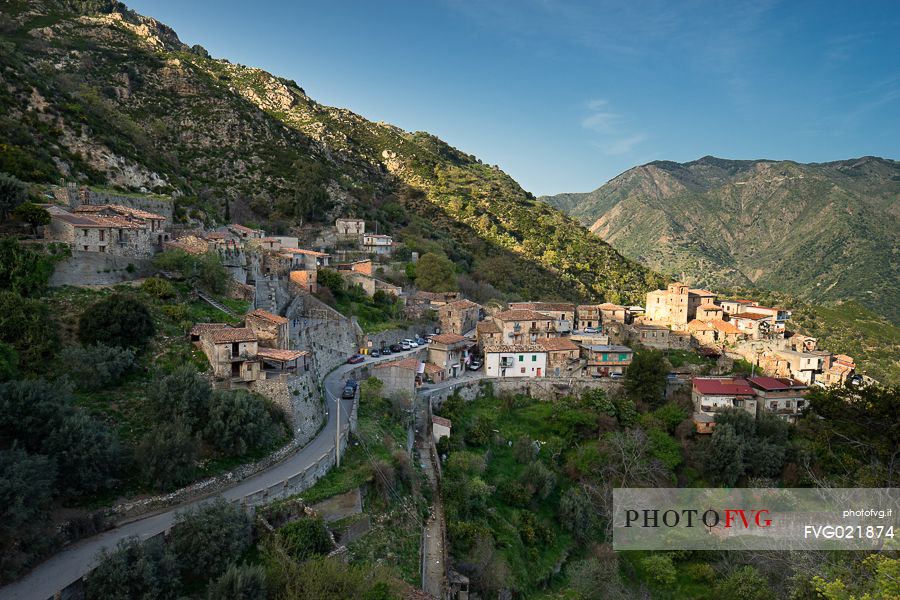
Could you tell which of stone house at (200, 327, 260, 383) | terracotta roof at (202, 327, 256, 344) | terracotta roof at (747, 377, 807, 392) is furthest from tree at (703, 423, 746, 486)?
terracotta roof at (202, 327, 256, 344)

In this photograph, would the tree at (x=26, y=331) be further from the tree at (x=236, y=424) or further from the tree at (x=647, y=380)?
the tree at (x=647, y=380)

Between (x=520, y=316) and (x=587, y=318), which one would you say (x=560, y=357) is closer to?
(x=520, y=316)

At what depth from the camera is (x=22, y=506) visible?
10.7 meters

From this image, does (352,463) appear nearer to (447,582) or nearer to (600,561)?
(447,582)

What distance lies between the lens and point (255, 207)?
57.0m

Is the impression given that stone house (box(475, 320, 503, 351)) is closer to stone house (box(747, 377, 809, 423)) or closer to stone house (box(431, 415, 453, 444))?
stone house (box(431, 415, 453, 444))

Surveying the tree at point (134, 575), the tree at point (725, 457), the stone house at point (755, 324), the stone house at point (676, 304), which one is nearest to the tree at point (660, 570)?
the tree at point (725, 457)

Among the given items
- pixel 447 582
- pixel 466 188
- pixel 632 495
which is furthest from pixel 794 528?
pixel 466 188

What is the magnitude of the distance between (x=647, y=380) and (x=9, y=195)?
118 feet

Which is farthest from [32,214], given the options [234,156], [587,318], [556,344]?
[234,156]

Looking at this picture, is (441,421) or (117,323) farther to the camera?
(441,421)

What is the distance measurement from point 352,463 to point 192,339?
8026 mm

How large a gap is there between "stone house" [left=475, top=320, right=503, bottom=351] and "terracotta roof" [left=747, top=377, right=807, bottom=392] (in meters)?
17.5

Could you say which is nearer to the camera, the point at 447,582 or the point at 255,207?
the point at 447,582
